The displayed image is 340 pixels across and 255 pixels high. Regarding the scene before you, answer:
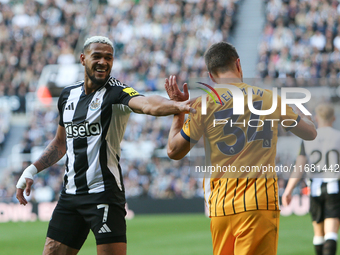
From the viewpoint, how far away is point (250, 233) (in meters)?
3.44

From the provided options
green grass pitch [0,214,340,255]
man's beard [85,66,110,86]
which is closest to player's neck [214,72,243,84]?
man's beard [85,66,110,86]

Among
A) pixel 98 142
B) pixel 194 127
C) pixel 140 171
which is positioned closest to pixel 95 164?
pixel 98 142

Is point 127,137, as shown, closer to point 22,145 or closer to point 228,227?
point 22,145

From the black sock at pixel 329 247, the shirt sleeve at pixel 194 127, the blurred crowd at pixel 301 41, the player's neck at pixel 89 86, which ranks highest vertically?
the blurred crowd at pixel 301 41

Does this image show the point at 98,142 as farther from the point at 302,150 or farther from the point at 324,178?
the point at 324,178

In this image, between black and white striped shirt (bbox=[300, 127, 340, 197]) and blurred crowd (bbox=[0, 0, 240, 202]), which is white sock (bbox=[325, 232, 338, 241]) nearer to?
black and white striped shirt (bbox=[300, 127, 340, 197])

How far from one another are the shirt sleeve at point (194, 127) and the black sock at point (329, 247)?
10.4 feet

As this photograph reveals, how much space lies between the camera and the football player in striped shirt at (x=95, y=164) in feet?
13.2

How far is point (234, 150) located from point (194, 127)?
339mm

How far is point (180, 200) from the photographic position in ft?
55.5

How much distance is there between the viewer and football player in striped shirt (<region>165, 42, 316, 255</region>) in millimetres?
3480

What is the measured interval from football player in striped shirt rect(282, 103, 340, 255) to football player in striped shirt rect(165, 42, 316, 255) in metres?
2.07

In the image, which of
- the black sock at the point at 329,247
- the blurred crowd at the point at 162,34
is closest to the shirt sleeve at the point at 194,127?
the black sock at the point at 329,247

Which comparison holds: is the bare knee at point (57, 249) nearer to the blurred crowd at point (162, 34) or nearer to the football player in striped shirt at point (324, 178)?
the football player in striped shirt at point (324, 178)
